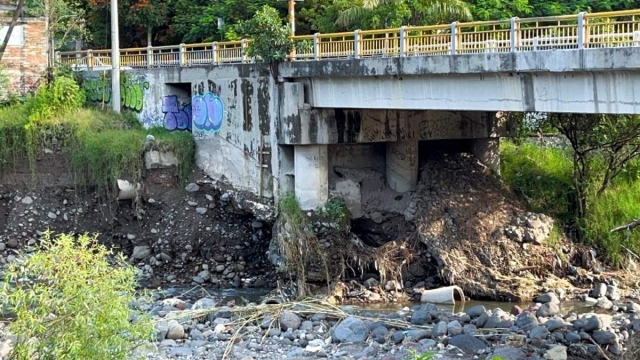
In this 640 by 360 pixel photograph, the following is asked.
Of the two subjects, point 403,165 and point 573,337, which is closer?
point 573,337

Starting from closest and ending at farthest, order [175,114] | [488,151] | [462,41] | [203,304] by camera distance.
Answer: [462,41] → [203,304] → [488,151] → [175,114]

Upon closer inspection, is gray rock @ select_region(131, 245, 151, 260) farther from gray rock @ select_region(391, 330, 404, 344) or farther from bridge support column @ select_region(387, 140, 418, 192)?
gray rock @ select_region(391, 330, 404, 344)

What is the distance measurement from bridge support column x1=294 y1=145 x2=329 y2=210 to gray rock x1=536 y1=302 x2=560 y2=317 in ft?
24.9

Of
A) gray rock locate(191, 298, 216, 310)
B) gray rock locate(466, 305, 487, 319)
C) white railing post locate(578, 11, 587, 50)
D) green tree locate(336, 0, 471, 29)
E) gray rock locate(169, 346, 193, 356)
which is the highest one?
green tree locate(336, 0, 471, 29)

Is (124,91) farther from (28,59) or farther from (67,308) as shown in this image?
(67,308)

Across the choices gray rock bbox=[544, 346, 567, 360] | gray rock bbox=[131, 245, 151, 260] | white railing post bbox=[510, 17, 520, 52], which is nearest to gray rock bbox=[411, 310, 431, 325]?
gray rock bbox=[544, 346, 567, 360]

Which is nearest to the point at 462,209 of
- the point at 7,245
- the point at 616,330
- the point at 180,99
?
the point at 616,330

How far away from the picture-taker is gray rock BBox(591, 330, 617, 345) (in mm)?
21953

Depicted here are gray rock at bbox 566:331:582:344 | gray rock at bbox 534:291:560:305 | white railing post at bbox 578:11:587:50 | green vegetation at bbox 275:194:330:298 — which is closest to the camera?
white railing post at bbox 578:11:587:50

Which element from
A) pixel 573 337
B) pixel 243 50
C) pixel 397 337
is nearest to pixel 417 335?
pixel 397 337

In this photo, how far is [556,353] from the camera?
20.8 meters

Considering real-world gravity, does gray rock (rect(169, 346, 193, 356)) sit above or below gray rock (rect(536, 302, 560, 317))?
below

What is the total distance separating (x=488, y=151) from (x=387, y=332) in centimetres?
1081

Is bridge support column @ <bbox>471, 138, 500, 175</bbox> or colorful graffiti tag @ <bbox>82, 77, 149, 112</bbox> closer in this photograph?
bridge support column @ <bbox>471, 138, 500, 175</bbox>
